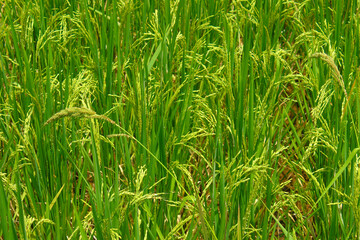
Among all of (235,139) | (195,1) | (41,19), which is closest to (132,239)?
(235,139)

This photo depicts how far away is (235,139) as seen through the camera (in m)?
1.64

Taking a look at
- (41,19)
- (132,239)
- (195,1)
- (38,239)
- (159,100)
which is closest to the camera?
(132,239)

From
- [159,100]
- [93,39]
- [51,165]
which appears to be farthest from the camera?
[93,39]

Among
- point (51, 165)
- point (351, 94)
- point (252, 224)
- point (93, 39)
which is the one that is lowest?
point (252, 224)

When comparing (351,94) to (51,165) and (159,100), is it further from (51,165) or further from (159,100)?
(51,165)

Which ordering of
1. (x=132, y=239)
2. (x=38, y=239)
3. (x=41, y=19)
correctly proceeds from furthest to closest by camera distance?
(x=41, y=19), (x=38, y=239), (x=132, y=239)

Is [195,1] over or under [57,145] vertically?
over

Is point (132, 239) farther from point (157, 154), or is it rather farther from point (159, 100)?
point (159, 100)

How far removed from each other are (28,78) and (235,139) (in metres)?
0.73

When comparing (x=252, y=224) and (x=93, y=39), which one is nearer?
(x=252, y=224)

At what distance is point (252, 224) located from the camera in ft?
5.33

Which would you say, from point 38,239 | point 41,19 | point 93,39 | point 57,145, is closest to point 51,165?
point 57,145

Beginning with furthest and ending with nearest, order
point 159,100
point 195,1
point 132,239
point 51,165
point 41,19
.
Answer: point 195,1, point 41,19, point 159,100, point 51,165, point 132,239

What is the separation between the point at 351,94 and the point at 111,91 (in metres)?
0.82
